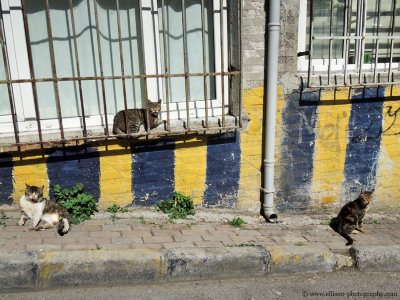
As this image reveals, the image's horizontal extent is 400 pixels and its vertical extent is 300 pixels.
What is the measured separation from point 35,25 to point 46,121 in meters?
1.07

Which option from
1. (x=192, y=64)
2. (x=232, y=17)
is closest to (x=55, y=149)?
(x=192, y=64)

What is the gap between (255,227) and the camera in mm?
4602

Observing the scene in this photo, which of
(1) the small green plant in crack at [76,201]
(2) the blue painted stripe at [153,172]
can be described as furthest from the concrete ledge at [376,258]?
(1) the small green plant in crack at [76,201]

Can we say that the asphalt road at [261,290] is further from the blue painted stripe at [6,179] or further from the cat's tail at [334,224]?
the blue painted stripe at [6,179]

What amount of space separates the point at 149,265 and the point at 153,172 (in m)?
1.30

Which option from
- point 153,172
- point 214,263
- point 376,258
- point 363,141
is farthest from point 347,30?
point 214,263

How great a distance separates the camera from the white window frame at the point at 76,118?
3.86 m

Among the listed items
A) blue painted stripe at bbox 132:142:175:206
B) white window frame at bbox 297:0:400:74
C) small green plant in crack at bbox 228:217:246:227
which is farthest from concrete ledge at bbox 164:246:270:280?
white window frame at bbox 297:0:400:74

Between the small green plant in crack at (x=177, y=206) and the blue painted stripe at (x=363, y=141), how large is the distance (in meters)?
2.29

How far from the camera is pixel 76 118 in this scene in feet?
14.1

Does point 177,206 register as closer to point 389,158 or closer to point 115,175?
point 115,175

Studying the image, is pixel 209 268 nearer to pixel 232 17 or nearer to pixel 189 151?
pixel 189 151

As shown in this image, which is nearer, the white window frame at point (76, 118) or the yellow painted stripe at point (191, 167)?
the white window frame at point (76, 118)

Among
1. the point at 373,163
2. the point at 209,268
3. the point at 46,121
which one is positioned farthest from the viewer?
the point at 373,163
